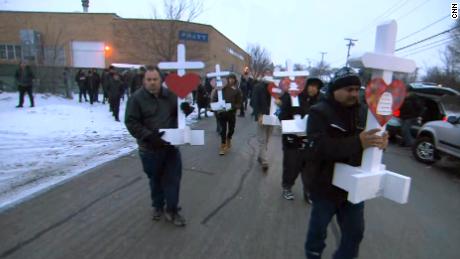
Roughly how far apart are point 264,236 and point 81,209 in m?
2.45

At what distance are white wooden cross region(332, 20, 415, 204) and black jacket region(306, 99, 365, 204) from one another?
0.29ft

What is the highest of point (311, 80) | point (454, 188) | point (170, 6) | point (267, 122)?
point (170, 6)

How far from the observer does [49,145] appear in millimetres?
8172

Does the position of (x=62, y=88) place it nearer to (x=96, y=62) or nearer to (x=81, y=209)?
(x=81, y=209)

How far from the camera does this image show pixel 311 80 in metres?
5.06

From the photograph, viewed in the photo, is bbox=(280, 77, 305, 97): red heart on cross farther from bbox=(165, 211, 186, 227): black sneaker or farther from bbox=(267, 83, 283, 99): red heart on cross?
bbox=(165, 211, 186, 227): black sneaker

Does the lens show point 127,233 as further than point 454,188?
No

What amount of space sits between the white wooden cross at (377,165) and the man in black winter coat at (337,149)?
0.28 feet

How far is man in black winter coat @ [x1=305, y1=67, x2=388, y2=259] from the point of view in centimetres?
239

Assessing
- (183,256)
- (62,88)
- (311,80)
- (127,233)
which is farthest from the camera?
(62,88)

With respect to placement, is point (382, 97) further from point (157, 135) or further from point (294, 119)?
point (294, 119)

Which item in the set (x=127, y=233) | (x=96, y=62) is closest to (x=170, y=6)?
(x=127, y=233)

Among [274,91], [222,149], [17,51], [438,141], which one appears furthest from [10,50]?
[438,141]

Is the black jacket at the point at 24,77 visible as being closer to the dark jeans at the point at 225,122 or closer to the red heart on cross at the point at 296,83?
the dark jeans at the point at 225,122
